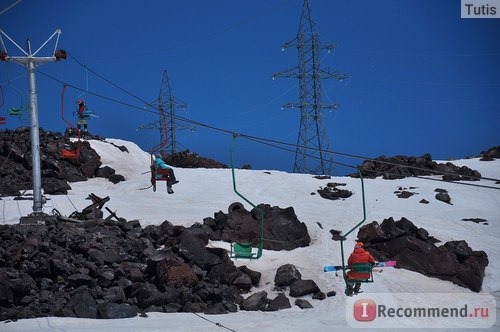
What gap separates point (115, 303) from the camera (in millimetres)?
11883

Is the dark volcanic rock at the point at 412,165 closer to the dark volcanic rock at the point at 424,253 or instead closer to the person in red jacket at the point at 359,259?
the dark volcanic rock at the point at 424,253

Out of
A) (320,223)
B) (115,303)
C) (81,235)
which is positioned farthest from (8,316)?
(320,223)

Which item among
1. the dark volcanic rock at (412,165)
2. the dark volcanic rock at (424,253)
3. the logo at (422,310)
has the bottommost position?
the logo at (422,310)

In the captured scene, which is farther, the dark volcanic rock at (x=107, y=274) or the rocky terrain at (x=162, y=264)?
the rocky terrain at (x=162, y=264)

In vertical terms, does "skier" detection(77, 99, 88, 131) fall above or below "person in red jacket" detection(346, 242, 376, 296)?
above

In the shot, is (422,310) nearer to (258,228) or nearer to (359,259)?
(359,259)

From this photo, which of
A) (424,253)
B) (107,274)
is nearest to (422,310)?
(424,253)

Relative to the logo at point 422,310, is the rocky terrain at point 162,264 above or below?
above

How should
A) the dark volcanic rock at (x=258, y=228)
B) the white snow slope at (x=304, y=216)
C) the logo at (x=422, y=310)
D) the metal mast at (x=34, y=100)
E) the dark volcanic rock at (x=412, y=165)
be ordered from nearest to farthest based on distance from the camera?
the white snow slope at (x=304, y=216) → the logo at (x=422, y=310) → the metal mast at (x=34, y=100) → the dark volcanic rock at (x=258, y=228) → the dark volcanic rock at (x=412, y=165)

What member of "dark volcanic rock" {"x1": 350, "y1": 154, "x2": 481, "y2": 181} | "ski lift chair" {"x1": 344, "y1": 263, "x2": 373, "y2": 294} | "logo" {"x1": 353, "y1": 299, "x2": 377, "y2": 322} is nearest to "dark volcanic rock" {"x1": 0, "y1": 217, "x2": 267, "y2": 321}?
"logo" {"x1": 353, "y1": 299, "x2": 377, "y2": 322}

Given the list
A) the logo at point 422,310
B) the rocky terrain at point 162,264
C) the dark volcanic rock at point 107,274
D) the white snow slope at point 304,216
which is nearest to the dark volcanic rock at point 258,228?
the rocky terrain at point 162,264

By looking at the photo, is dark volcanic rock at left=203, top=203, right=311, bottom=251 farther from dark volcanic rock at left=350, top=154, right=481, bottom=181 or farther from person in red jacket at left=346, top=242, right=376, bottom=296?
dark volcanic rock at left=350, top=154, right=481, bottom=181

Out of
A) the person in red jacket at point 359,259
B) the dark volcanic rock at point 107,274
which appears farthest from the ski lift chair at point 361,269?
the dark volcanic rock at point 107,274

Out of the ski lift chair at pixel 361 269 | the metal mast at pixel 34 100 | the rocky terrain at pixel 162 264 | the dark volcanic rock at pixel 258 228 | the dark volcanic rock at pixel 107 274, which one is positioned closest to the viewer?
the ski lift chair at pixel 361 269
